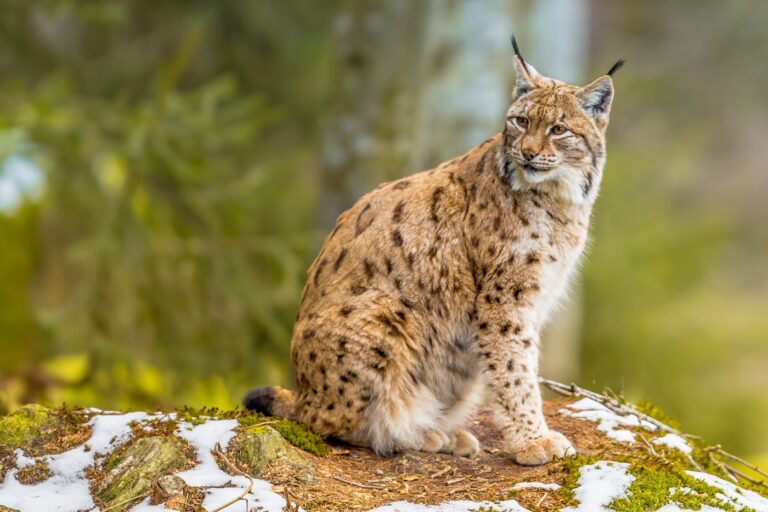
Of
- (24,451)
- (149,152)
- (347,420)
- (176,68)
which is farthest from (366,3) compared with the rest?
(24,451)

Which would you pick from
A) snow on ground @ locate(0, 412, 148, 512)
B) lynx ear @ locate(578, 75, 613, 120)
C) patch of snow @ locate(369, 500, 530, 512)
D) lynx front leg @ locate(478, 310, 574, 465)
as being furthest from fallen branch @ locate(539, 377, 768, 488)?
snow on ground @ locate(0, 412, 148, 512)

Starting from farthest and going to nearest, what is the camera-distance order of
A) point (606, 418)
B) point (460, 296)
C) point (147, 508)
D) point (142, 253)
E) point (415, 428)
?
point (142, 253) < point (606, 418) < point (460, 296) < point (415, 428) < point (147, 508)

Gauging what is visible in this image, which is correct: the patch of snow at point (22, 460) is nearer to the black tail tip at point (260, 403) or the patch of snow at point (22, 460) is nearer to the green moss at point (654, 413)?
the black tail tip at point (260, 403)

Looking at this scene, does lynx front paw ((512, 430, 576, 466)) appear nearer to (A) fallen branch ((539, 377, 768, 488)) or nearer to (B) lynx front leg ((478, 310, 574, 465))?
(B) lynx front leg ((478, 310, 574, 465))

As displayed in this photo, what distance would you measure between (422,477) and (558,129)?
184cm

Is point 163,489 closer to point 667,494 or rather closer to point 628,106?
point 667,494

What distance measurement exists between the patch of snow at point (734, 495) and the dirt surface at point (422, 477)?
1.39ft

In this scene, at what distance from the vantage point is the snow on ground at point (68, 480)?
14.3 feet

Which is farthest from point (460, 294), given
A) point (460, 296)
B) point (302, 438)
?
point (302, 438)

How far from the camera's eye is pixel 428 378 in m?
5.35

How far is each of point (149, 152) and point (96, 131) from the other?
2.10ft

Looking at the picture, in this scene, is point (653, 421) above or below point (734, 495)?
above

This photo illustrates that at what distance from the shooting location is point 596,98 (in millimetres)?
5266

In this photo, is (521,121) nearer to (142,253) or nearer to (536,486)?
(536,486)
